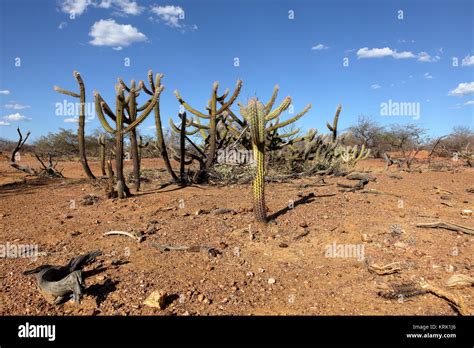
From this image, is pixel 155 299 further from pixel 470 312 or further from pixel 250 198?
pixel 250 198

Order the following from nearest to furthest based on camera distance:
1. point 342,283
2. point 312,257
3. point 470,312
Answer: point 470,312 → point 342,283 → point 312,257

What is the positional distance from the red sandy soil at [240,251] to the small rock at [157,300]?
0.16ft

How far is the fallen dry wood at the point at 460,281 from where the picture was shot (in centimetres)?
309

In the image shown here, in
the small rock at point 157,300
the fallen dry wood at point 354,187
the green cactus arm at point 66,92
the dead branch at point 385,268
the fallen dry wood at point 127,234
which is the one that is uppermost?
the green cactus arm at point 66,92

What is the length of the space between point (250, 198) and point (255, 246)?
2230mm

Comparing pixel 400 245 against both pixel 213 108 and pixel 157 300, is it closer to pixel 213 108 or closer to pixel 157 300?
Answer: pixel 157 300

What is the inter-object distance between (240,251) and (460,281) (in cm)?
203

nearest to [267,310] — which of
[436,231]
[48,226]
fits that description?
[436,231]

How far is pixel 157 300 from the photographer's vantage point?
114 inches

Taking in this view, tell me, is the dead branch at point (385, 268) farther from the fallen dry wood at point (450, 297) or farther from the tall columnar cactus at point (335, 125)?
the tall columnar cactus at point (335, 125)

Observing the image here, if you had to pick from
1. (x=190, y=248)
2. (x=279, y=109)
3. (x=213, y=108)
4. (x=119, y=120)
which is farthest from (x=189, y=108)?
(x=190, y=248)

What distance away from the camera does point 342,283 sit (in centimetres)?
333

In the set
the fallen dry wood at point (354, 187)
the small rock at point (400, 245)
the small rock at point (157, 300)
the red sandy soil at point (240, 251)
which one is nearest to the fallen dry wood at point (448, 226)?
the red sandy soil at point (240, 251)

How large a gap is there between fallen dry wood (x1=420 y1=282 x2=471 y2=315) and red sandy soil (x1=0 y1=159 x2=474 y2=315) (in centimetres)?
7
